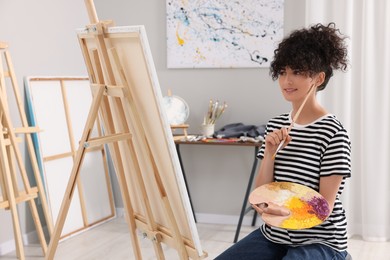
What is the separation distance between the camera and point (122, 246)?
3512 mm

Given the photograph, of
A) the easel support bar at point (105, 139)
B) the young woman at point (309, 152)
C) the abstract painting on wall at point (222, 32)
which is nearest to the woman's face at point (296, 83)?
the young woman at point (309, 152)

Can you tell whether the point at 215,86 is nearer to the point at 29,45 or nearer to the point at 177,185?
the point at 29,45

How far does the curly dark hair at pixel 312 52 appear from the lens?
1.69 m

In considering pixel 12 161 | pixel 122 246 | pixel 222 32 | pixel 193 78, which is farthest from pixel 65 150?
pixel 222 32

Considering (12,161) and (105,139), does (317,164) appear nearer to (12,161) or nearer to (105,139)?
(105,139)

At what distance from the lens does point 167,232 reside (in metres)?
2.01

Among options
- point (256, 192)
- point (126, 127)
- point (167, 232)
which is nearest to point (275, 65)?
point (256, 192)

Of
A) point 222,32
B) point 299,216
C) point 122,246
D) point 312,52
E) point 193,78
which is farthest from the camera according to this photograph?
point 193,78

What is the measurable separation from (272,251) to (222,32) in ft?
8.02

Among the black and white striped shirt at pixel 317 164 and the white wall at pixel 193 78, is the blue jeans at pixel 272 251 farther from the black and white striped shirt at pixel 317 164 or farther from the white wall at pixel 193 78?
the white wall at pixel 193 78

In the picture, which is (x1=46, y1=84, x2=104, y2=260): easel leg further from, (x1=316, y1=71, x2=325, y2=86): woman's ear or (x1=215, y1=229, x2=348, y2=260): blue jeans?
(x1=316, y1=71, x2=325, y2=86): woman's ear

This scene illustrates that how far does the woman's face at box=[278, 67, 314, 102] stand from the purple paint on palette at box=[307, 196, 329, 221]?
34 cm

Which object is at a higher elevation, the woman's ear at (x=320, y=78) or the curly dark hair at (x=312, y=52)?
the curly dark hair at (x=312, y=52)

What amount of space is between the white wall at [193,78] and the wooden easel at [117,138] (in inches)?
64.3
